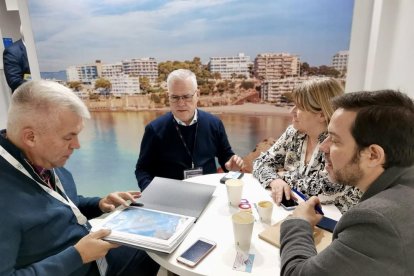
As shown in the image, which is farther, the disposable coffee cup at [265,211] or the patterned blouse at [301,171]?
the patterned blouse at [301,171]

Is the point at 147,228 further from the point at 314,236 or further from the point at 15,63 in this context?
the point at 15,63

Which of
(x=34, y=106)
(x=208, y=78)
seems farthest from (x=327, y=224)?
(x=208, y=78)

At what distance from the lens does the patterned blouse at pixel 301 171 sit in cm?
137

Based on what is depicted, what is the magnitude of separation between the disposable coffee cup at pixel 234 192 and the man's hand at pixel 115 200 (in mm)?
432

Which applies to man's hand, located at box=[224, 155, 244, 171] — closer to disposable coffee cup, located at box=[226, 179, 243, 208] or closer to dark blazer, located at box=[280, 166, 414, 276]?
disposable coffee cup, located at box=[226, 179, 243, 208]

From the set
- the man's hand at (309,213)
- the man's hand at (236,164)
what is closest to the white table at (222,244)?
the man's hand at (309,213)

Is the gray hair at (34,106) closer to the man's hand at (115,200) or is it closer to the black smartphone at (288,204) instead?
the man's hand at (115,200)

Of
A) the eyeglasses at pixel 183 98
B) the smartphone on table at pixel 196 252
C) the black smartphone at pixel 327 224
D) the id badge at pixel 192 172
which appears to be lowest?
the id badge at pixel 192 172

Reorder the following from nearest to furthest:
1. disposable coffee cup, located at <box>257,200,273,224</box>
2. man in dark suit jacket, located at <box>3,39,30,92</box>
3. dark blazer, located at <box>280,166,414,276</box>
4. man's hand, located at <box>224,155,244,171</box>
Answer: dark blazer, located at <box>280,166,414,276</box> < disposable coffee cup, located at <box>257,200,273,224</box> < man's hand, located at <box>224,155,244,171</box> < man in dark suit jacket, located at <box>3,39,30,92</box>

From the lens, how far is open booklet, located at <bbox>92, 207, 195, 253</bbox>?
999 millimetres

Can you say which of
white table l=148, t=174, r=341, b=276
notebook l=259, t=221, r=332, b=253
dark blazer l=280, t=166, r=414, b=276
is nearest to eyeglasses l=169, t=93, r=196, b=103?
white table l=148, t=174, r=341, b=276

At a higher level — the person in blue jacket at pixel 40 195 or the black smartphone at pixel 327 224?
the person in blue jacket at pixel 40 195

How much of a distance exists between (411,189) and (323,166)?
0.73 metres

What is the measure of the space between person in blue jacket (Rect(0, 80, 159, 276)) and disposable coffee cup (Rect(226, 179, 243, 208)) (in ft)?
1.77
